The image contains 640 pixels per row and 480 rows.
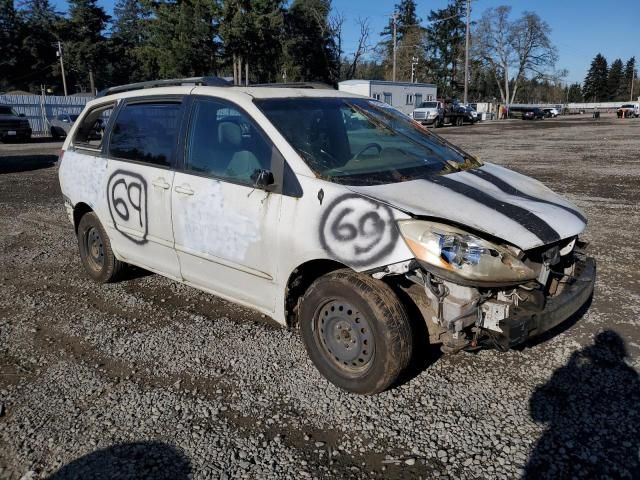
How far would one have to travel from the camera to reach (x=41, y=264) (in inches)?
235

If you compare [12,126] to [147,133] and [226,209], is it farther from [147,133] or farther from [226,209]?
[226,209]

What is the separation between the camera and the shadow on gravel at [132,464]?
2600 millimetres

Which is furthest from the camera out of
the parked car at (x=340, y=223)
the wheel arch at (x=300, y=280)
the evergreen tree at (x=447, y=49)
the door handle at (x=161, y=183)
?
the evergreen tree at (x=447, y=49)

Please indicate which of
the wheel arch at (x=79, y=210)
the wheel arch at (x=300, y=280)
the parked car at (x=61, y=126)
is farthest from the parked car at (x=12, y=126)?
the wheel arch at (x=300, y=280)

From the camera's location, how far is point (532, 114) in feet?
185

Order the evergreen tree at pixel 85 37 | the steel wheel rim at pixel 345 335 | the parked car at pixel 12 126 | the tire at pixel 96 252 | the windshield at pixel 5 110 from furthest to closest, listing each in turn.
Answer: the evergreen tree at pixel 85 37
the windshield at pixel 5 110
the parked car at pixel 12 126
the tire at pixel 96 252
the steel wheel rim at pixel 345 335

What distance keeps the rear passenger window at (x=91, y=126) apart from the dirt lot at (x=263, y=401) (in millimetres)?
1471

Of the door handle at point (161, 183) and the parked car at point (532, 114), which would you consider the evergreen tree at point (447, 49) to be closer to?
the parked car at point (532, 114)

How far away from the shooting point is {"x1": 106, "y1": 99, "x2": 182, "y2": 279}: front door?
4.20 meters

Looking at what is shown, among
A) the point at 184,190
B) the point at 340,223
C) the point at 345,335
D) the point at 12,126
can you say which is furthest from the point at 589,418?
the point at 12,126

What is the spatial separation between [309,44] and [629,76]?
296ft

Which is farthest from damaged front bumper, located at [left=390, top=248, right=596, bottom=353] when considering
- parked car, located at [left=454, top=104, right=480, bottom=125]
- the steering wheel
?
parked car, located at [left=454, top=104, right=480, bottom=125]

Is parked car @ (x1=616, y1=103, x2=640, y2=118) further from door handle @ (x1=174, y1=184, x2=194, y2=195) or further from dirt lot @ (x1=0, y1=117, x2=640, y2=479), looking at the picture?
door handle @ (x1=174, y1=184, x2=194, y2=195)

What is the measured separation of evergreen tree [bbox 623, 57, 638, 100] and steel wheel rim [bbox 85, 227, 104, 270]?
122907 mm
